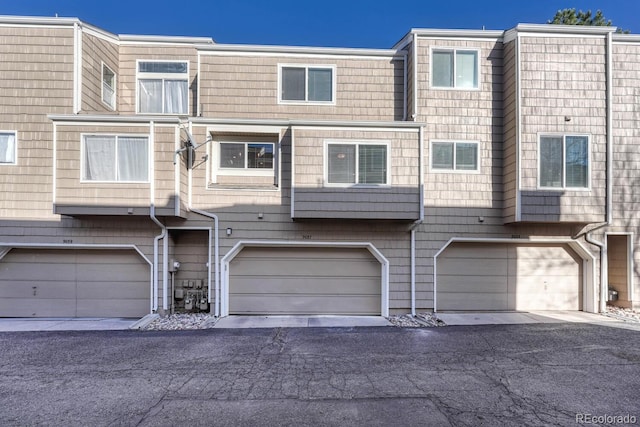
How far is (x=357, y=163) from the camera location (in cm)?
712

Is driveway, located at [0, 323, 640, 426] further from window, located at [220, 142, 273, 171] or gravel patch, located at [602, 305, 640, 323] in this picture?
window, located at [220, 142, 273, 171]

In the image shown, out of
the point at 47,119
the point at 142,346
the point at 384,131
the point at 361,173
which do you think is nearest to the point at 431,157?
the point at 384,131

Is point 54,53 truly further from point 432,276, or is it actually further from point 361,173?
point 432,276

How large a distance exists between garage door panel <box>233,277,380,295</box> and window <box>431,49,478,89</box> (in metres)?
4.95

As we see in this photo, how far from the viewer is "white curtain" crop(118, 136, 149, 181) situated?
679 centimetres

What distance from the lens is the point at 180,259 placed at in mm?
7738

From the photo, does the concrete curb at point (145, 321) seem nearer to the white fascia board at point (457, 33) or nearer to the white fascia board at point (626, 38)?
the white fascia board at point (457, 33)

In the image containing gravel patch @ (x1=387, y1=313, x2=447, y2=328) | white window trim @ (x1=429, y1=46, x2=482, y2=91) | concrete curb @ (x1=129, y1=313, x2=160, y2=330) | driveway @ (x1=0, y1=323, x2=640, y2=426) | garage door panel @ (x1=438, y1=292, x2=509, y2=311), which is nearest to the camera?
driveway @ (x1=0, y1=323, x2=640, y2=426)

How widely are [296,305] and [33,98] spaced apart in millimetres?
7475

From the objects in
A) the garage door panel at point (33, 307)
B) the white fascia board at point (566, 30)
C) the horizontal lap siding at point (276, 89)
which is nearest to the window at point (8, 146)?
the garage door panel at point (33, 307)

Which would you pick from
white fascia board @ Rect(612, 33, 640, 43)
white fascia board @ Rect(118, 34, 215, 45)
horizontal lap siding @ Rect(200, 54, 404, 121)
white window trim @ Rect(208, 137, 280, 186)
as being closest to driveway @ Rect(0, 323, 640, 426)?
white window trim @ Rect(208, 137, 280, 186)

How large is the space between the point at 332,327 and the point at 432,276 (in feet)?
8.92

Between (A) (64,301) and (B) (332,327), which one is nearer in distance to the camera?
(B) (332,327)

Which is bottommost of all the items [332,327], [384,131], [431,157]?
[332,327]
